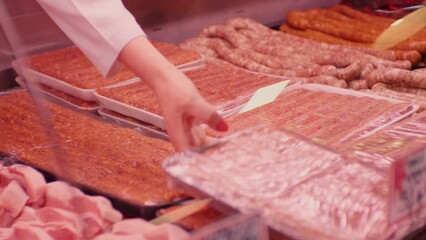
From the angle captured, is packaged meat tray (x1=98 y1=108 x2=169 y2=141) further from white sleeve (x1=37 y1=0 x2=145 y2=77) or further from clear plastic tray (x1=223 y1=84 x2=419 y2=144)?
white sleeve (x1=37 y1=0 x2=145 y2=77)

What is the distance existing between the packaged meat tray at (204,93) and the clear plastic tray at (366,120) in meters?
0.09

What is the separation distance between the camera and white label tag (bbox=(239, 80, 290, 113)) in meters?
2.76

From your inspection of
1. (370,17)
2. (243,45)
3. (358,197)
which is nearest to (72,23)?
(358,197)

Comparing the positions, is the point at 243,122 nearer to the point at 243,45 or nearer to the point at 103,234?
the point at 103,234

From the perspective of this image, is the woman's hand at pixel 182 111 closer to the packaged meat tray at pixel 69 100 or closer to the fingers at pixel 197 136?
the fingers at pixel 197 136

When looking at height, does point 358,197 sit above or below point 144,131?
above

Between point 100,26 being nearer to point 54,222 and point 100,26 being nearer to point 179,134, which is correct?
point 179,134

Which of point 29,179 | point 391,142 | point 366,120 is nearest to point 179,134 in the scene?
point 29,179

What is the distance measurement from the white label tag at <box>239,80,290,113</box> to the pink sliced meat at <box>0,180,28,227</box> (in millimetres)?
960

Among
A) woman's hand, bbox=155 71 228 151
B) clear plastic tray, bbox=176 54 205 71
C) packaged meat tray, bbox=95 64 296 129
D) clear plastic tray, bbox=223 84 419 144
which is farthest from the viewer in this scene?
clear plastic tray, bbox=176 54 205 71

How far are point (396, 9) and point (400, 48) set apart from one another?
0.49m

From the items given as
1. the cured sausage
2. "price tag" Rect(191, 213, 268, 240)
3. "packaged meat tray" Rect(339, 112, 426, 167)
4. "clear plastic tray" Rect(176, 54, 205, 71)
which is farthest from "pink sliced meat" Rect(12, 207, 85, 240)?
the cured sausage

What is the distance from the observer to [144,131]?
2814mm

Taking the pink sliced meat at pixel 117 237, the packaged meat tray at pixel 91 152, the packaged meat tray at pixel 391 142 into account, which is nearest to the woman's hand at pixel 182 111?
the packaged meat tray at pixel 91 152
